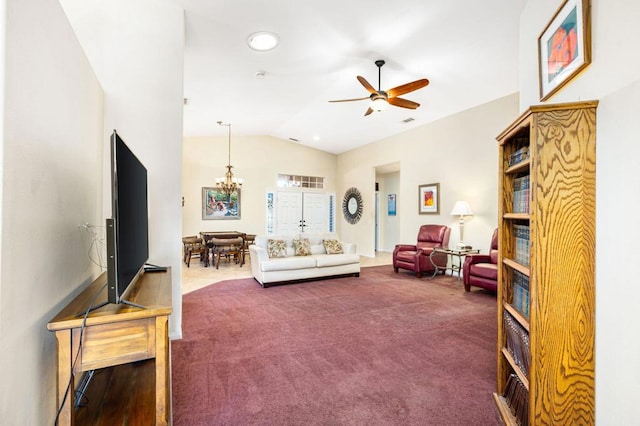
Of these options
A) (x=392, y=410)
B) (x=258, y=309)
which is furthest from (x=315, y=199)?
(x=392, y=410)

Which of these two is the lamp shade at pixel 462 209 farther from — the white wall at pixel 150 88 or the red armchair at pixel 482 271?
the white wall at pixel 150 88

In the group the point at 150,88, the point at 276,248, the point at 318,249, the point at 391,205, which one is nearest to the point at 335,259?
the point at 318,249

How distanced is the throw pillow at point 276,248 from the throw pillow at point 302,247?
234 millimetres

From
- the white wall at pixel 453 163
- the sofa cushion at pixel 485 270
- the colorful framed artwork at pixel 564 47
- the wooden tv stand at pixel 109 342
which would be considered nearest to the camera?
the wooden tv stand at pixel 109 342

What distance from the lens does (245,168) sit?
8.48m

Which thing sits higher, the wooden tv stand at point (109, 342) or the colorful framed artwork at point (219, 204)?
the colorful framed artwork at point (219, 204)

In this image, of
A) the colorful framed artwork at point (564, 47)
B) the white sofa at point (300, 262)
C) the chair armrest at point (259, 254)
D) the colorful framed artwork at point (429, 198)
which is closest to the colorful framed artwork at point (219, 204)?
the white sofa at point (300, 262)

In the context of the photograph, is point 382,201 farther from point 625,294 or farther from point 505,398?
point 625,294

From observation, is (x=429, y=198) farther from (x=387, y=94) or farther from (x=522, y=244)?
(x=522, y=244)

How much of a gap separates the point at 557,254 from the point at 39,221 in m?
2.25

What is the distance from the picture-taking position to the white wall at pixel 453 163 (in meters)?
5.13

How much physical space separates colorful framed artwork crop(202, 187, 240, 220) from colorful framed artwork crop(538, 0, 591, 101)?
7.24 meters

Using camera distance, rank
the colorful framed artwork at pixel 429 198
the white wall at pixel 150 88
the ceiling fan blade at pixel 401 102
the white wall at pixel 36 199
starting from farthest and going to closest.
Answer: the colorful framed artwork at pixel 429 198 < the ceiling fan blade at pixel 401 102 < the white wall at pixel 150 88 < the white wall at pixel 36 199

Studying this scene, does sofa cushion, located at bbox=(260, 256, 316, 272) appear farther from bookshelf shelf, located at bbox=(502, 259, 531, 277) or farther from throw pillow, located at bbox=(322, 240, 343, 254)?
bookshelf shelf, located at bbox=(502, 259, 531, 277)
